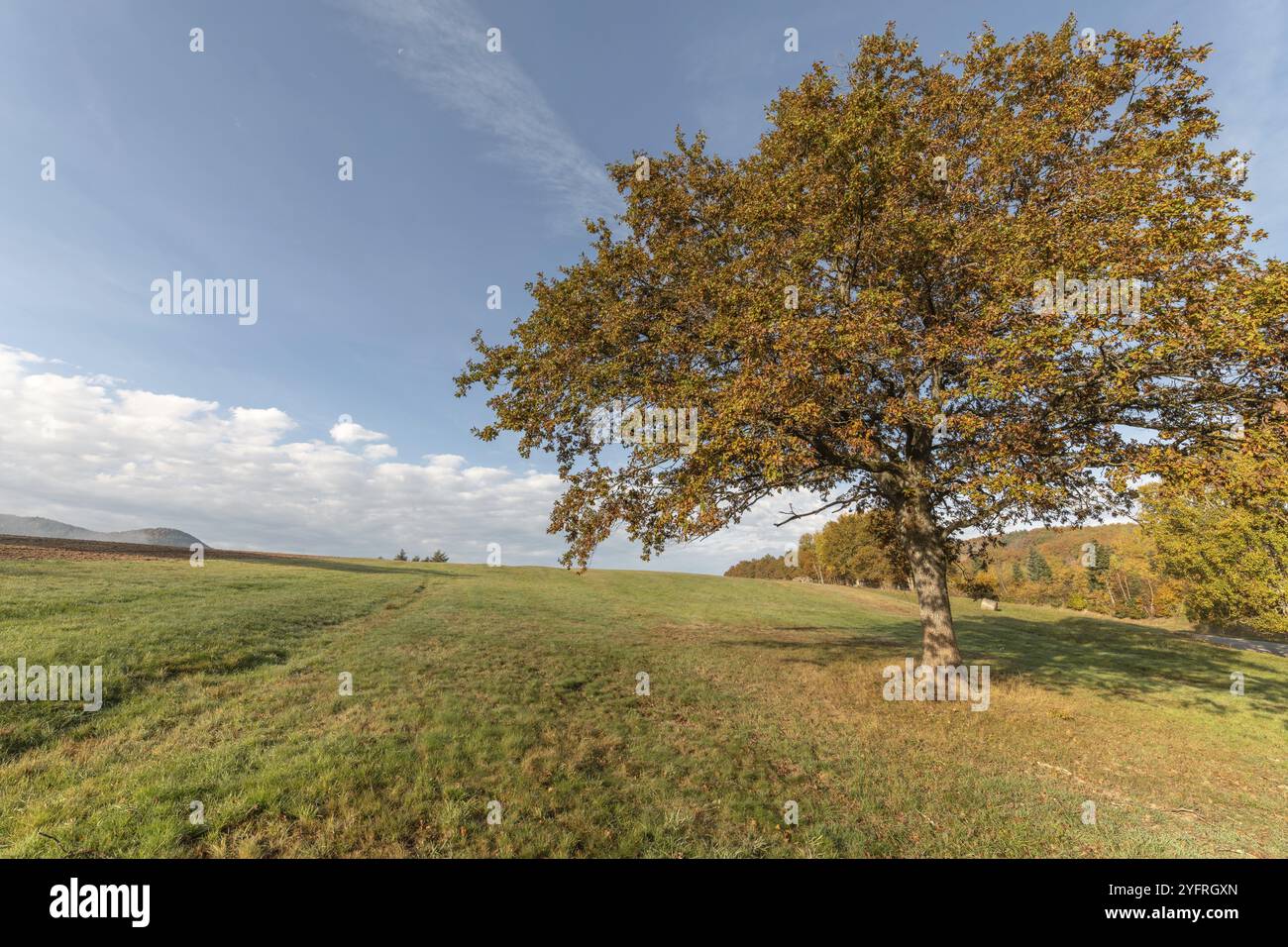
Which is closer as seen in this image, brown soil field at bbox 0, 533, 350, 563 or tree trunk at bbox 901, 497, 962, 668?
tree trunk at bbox 901, 497, 962, 668

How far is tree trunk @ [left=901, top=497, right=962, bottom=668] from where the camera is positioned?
15.1m

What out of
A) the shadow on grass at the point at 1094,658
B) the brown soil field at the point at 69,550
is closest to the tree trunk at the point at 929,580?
the shadow on grass at the point at 1094,658

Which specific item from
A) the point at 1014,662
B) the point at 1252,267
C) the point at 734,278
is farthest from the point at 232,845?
the point at 1014,662

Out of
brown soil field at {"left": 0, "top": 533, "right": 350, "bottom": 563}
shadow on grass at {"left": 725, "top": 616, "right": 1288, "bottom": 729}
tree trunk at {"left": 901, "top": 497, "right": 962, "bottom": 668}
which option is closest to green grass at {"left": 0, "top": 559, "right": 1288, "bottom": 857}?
shadow on grass at {"left": 725, "top": 616, "right": 1288, "bottom": 729}

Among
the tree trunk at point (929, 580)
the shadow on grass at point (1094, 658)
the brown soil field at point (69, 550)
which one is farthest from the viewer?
the brown soil field at point (69, 550)

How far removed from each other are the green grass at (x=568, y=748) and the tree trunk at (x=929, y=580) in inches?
73.0

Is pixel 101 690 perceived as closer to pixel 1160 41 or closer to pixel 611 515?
pixel 611 515

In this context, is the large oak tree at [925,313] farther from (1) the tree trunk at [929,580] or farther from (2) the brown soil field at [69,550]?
(2) the brown soil field at [69,550]

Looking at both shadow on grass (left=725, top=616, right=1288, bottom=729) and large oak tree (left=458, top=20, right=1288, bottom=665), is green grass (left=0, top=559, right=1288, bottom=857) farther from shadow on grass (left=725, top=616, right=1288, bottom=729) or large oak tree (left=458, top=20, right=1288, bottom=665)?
large oak tree (left=458, top=20, right=1288, bottom=665)

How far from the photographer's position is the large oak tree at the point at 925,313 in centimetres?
980

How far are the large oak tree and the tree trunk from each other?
8 cm

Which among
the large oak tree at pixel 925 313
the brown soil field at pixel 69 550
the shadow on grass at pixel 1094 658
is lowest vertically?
the shadow on grass at pixel 1094 658

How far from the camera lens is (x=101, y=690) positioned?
960 centimetres

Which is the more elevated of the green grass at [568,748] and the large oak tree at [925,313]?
the large oak tree at [925,313]
